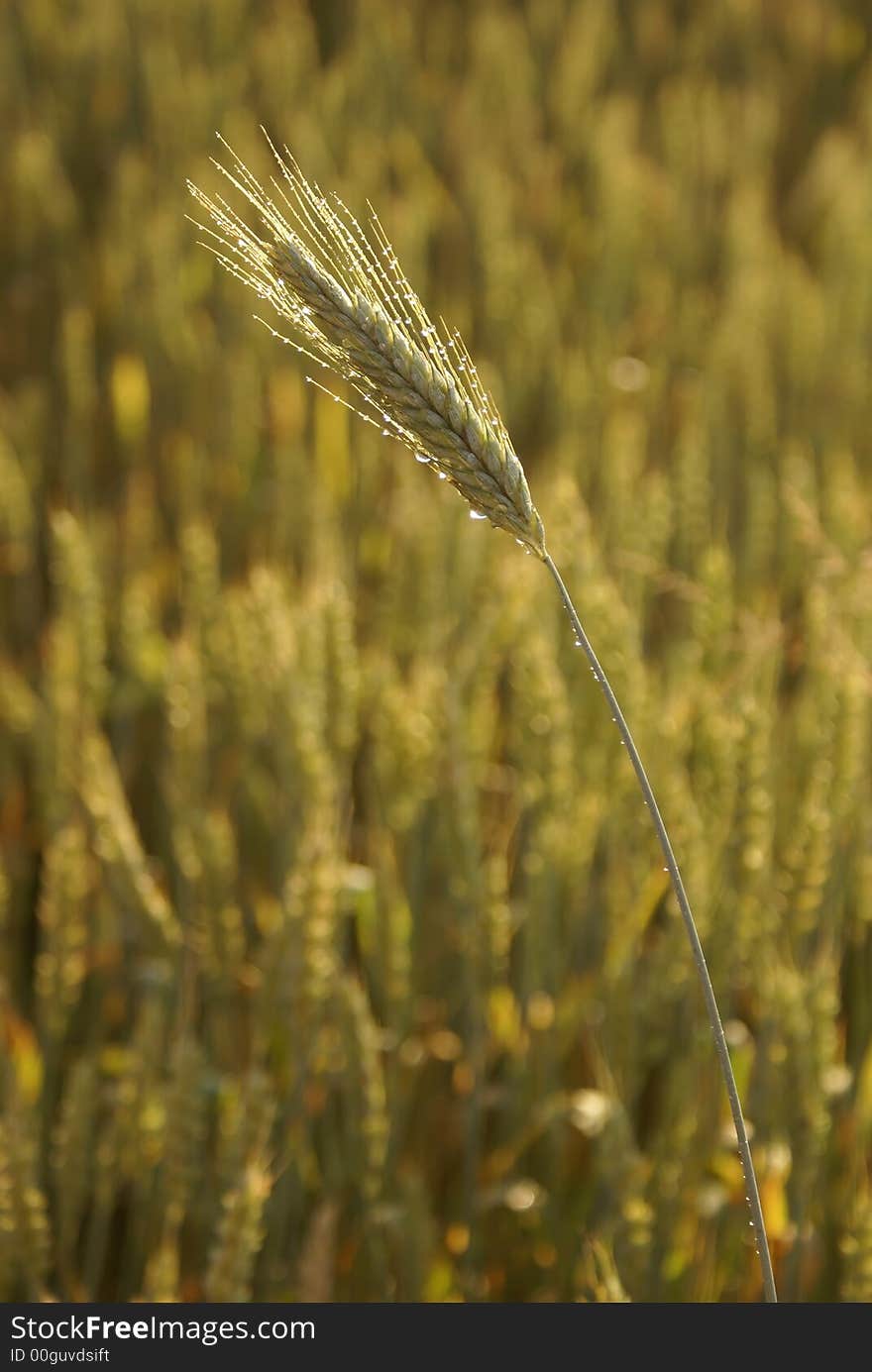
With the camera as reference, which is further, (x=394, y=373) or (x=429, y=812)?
(x=429, y=812)

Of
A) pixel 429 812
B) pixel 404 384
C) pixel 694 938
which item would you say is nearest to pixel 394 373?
pixel 404 384

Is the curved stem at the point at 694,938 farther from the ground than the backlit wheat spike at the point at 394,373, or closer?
closer

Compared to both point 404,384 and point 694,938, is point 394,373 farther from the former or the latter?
point 694,938

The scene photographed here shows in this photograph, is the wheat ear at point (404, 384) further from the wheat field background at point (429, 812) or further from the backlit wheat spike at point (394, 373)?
the wheat field background at point (429, 812)

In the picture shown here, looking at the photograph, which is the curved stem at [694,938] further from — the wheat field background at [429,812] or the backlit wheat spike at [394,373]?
the wheat field background at [429,812]

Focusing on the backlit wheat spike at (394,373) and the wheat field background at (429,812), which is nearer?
the backlit wheat spike at (394,373)

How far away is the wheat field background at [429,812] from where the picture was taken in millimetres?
948

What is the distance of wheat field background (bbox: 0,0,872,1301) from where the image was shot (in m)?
0.95

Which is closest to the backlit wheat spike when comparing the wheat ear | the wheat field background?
the wheat ear

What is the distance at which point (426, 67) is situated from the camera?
3547 mm

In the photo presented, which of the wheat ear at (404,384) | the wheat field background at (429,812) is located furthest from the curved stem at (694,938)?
the wheat field background at (429,812)

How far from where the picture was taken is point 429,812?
4.02ft

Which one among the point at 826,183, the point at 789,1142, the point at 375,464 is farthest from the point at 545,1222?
the point at 826,183

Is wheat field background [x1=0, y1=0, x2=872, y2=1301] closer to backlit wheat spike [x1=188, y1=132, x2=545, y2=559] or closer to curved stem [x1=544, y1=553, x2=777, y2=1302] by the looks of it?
curved stem [x1=544, y1=553, x2=777, y2=1302]
